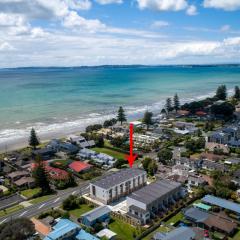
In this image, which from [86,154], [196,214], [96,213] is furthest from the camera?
[86,154]

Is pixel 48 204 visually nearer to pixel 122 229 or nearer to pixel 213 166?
pixel 122 229

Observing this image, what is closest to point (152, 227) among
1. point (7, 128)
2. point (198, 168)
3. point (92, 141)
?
point (198, 168)

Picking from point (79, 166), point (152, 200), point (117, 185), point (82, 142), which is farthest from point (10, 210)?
point (82, 142)

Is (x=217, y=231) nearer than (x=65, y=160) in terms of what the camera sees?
Yes

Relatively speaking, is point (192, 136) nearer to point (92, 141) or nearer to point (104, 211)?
point (92, 141)

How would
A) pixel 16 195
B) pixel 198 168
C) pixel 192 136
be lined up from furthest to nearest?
pixel 192 136 < pixel 198 168 < pixel 16 195

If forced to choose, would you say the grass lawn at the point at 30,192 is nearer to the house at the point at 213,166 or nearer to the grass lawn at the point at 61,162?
the grass lawn at the point at 61,162
